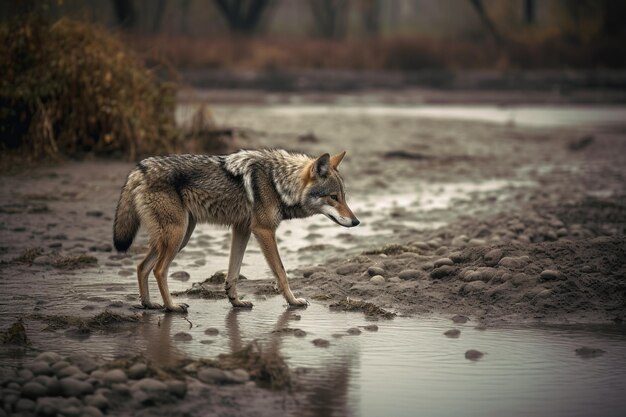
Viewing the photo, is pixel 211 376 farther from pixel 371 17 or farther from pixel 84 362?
pixel 371 17

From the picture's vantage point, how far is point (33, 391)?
19.7 feet

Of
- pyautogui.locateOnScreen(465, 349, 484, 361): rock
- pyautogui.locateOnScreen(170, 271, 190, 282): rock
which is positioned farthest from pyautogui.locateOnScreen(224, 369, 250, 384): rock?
pyautogui.locateOnScreen(170, 271, 190, 282): rock

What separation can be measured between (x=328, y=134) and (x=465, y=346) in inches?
575

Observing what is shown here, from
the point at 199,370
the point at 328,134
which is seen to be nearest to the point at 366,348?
the point at 199,370

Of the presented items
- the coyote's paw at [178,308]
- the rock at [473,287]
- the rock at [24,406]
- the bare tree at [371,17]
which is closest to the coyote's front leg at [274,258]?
the coyote's paw at [178,308]

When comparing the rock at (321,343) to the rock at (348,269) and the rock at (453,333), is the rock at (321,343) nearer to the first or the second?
the rock at (453,333)

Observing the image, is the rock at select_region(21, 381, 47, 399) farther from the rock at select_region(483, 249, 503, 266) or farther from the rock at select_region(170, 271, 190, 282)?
the rock at select_region(483, 249, 503, 266)

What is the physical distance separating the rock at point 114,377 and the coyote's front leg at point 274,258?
2489 millimetres

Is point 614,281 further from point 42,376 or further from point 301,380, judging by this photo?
point 42,376

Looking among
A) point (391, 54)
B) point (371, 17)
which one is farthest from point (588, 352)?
point (371, 17)

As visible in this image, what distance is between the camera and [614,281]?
884 centimetres

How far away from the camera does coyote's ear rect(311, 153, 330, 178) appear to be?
8625 millimetres

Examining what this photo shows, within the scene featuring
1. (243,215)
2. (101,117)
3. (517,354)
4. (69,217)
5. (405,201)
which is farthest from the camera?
(101,117)

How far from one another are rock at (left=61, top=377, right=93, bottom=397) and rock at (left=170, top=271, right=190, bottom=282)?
360cm
